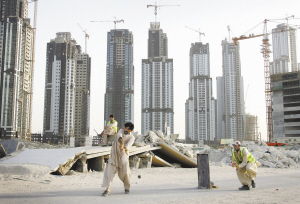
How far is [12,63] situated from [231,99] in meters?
79.4

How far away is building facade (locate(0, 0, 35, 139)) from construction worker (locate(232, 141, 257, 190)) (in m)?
68.4

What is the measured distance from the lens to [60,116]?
302 feet

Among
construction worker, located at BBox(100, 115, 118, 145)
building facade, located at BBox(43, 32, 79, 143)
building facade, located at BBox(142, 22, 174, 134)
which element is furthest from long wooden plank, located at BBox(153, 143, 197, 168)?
building facade, located at BBox(142, 22, 174, 134)

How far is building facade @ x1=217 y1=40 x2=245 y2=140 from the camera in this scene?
4865 inches

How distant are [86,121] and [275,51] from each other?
104729mm

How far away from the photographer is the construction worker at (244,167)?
8.04m

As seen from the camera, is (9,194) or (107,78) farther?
(107,78)

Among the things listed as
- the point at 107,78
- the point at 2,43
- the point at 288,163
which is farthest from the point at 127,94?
the point at 288,163

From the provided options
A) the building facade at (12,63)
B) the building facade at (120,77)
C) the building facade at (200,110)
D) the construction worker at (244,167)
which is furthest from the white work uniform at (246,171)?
the building facade at (200,110)

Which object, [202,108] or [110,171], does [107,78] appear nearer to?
[202,108]

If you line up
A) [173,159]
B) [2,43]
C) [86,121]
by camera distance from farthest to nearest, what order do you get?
[86,121] < [2,43] < [173,159]

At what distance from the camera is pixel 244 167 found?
8320mm

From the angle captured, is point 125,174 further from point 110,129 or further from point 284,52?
point 284,52

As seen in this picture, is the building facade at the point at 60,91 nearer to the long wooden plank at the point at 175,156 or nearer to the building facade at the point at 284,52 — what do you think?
the long wooden plank at the point at 175,156
